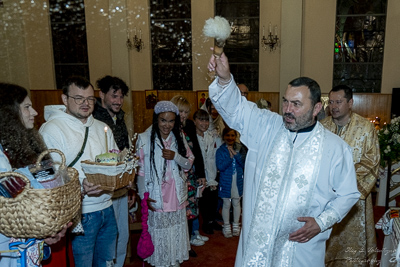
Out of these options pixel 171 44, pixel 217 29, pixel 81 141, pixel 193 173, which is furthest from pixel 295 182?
pixel 171 44

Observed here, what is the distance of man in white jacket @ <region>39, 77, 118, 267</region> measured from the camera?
2275mm

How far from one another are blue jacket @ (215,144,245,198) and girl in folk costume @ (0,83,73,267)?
2.45 meters

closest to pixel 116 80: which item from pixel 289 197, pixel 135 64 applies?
pixel 289 197

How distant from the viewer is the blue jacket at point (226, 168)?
4170 millimetres

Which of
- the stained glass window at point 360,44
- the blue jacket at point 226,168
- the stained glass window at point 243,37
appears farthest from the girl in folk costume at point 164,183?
the stained glass window at point 360,44

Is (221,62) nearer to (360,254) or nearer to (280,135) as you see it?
(280,135)

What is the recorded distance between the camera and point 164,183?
3.29 m

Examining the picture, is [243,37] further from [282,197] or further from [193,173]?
[282,197]

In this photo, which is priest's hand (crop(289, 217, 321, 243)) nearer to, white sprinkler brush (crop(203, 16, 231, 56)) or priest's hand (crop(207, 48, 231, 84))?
priest's hand (crop(207, 48, 231, 84))

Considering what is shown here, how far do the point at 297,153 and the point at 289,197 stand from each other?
29 centimetres

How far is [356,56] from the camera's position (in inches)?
349

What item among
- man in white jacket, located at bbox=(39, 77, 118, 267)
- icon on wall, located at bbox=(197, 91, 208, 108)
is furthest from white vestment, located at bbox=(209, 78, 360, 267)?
icon on wall, located at bbox=(197, 91, 208, 108)

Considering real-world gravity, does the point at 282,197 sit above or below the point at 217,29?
below

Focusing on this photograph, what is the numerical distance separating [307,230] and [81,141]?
64.6 inches
